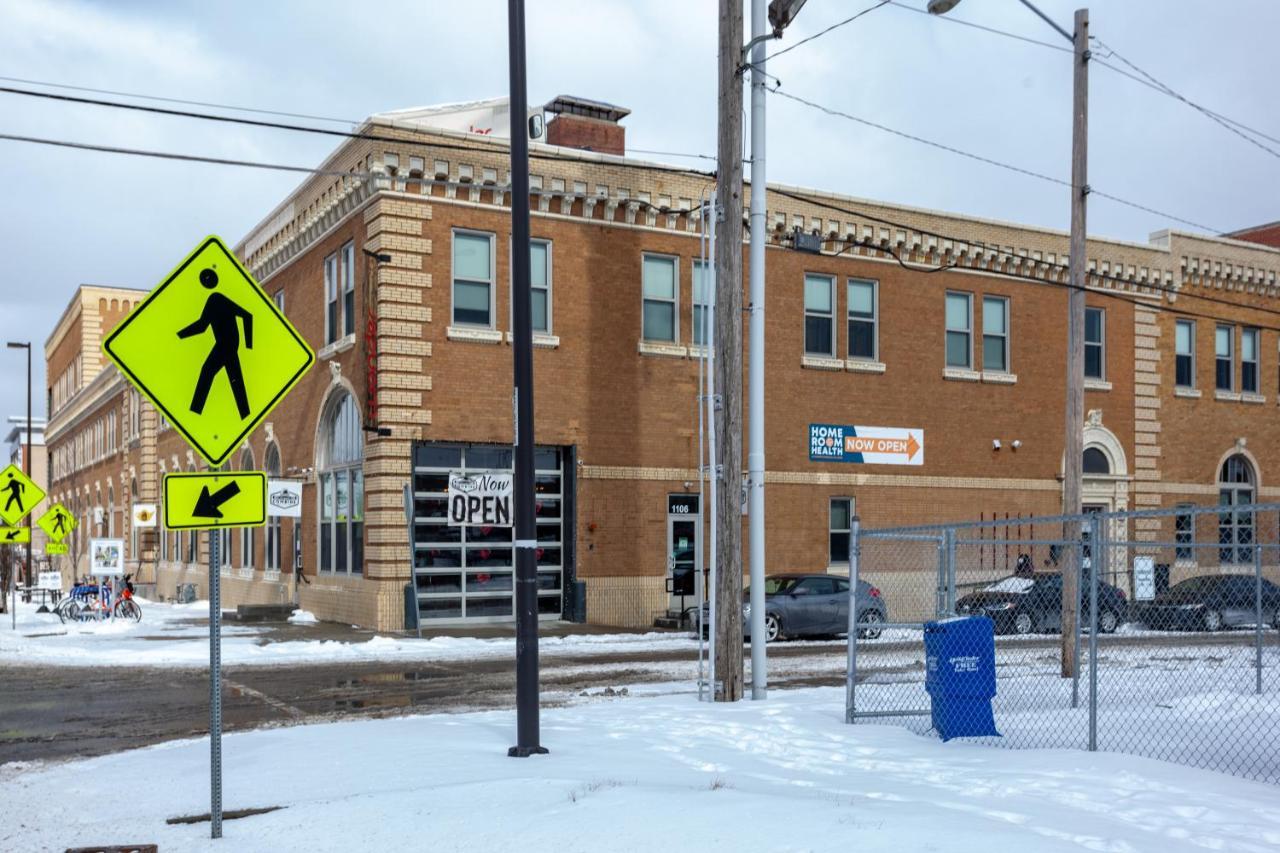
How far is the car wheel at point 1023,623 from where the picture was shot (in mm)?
23102

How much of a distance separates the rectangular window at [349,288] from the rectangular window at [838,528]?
1193 centimetres

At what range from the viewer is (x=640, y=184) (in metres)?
27.8

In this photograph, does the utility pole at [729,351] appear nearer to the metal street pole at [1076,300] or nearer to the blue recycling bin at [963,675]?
the blue recycling bin at [963,675]

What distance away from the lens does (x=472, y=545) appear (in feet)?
86.6

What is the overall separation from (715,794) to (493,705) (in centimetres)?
677

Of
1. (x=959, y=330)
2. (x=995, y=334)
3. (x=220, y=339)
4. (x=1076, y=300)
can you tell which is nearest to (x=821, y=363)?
(x=959, y=330)

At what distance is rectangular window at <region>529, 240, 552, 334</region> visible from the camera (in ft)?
87.8

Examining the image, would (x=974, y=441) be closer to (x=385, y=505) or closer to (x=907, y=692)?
(x=385, y=505)

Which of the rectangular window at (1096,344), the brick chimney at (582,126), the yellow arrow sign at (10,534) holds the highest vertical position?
the brick chimney at (582,126)

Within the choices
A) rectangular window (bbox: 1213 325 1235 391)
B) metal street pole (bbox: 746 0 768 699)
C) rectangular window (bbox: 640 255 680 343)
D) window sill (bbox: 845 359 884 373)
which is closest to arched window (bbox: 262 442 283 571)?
rectangular window (bbox: 640 255 680 343)

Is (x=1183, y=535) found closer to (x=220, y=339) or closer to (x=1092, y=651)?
(x=1092, y=651)

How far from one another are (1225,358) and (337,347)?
25.3m

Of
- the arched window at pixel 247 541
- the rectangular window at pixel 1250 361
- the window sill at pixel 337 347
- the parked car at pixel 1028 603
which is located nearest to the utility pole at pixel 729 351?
the parked car at pixel 1028 603

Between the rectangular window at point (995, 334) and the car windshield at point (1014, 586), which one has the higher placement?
the rectangular window at point (995, 334)
